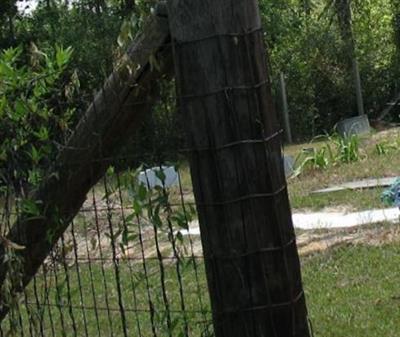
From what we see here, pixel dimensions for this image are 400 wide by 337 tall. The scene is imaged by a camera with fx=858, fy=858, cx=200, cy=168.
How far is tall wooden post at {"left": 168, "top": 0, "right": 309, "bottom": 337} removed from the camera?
→ 254 cm

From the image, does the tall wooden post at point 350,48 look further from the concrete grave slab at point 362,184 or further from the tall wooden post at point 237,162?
the tall wooden post at point 237,162

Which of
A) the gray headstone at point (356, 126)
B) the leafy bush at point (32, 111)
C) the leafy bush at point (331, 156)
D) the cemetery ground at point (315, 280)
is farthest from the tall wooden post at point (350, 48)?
the leafy bush at point (32, 111)

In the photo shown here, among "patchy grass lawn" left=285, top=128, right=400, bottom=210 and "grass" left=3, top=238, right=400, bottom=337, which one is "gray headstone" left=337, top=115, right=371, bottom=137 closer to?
"patchy grass lawn" left=285, top=128, right=400, bottom=210

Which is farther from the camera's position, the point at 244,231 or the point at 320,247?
the point at 320,247

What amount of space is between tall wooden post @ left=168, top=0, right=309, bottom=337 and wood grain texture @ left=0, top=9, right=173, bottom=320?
23 cm

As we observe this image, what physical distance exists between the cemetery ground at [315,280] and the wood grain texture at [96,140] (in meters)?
0.23

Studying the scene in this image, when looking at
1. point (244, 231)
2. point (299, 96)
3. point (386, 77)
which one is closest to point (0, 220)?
point (244, 231)

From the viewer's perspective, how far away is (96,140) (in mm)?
3100

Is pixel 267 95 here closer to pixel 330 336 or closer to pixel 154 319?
pixel 154 319

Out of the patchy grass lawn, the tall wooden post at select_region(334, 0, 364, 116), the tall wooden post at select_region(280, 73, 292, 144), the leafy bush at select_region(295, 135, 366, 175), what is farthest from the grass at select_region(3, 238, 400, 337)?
the tall wooden post at select_region(334, 0, 364, 116)

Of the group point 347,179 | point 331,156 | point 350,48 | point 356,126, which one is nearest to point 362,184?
point 347,179

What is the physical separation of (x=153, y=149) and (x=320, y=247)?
515cm

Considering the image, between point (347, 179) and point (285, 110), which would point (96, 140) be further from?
point (285, 110)

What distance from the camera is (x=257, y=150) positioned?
8.39ft
